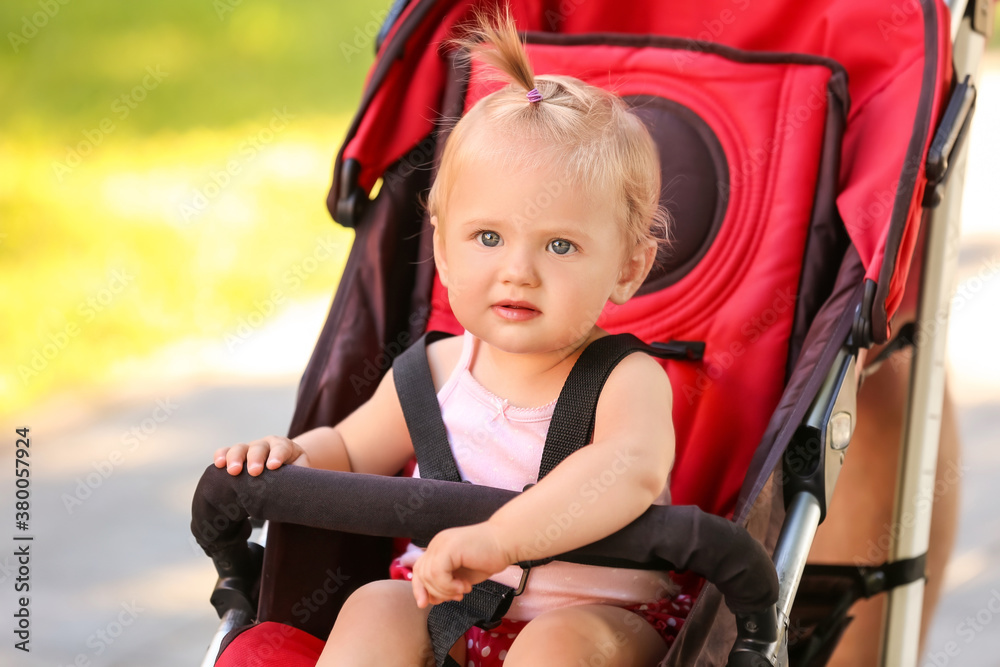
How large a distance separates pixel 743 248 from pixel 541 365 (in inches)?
17.5

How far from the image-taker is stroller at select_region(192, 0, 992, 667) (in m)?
→ 1.21

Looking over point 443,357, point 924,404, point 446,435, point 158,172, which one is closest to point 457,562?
point 446,435

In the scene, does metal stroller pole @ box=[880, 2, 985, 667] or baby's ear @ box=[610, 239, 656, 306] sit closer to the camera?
baby's ear @ box=[610, 239, 656, 306]

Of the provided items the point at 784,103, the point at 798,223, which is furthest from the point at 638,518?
the point at 784,103

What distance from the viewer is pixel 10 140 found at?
13.8 ft

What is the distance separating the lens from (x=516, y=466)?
1.20 metres

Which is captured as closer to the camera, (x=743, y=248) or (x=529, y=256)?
(x=529, y=256)

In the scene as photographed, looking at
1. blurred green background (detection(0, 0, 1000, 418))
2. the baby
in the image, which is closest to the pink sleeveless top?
the baby

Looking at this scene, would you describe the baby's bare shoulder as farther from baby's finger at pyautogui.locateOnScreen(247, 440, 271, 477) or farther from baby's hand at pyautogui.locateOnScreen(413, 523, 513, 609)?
baby's hand at pyautogui.locateOnScreen(413, 523, 513, 609)

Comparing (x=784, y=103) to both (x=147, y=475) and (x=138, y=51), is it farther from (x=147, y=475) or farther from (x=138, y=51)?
(x=138, y=51)

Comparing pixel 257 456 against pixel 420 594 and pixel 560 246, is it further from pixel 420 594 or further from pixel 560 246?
pixel 560 246

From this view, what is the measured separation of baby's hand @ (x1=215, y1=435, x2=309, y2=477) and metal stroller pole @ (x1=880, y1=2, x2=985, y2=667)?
0.98 m

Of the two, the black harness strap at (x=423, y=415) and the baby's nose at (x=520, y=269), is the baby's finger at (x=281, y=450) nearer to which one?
the black harness strap at (x=423, y=415)

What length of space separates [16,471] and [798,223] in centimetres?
233
